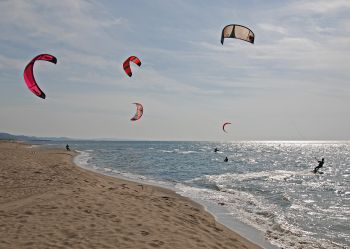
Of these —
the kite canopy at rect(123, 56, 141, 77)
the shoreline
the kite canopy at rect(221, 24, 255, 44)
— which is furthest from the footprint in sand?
the kite canopy at rect(123, 56, 141, 77)

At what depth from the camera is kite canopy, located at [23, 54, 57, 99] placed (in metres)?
16.0

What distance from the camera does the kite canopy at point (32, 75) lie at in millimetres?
15992

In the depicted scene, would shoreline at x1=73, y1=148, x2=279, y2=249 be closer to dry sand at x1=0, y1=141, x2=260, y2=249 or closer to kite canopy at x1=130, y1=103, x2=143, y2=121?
dry sand at x1=0, y1=141, x2=260, y2=249

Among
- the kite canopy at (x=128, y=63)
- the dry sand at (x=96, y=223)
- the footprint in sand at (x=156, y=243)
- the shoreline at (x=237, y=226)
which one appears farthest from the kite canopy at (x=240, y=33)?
the footprint in sand at (x=156, y=243)

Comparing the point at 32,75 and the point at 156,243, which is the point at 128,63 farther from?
the point at 156,243

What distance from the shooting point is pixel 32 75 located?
1675 cm

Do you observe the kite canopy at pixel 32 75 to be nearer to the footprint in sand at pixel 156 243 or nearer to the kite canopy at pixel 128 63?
the kite canopy at pixel 128 63

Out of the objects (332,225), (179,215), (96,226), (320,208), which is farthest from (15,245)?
(320,208)

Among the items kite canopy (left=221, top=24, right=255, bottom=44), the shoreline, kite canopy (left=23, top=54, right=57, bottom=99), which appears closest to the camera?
the shoreline

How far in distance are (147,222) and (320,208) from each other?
39.9ft

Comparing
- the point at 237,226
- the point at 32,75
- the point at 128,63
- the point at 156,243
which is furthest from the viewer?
the point at 128,63

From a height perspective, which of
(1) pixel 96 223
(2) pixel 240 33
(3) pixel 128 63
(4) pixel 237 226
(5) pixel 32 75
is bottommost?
(4) pixel 237 226

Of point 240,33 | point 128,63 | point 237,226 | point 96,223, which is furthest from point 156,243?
point 128,63

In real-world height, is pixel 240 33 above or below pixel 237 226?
above
